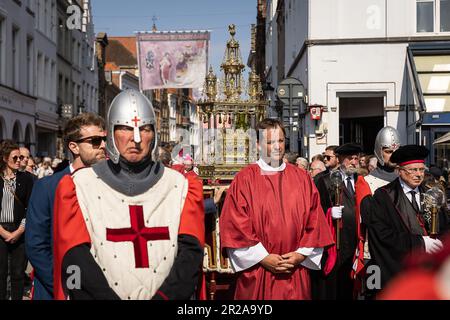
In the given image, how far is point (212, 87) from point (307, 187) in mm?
6285

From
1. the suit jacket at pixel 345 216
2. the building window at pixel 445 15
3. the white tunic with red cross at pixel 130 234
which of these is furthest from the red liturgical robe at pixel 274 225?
the building window at pixel 445 15

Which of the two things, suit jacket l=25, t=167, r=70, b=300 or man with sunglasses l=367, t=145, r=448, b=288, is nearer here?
suit jacket l=25, t=167, r=70, b=300

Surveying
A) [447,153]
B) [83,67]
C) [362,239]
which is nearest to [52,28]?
[83,67]

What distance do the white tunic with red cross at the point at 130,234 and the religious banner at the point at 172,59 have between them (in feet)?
34.4

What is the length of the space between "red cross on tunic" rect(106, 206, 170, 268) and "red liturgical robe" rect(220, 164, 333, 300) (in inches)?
59.3

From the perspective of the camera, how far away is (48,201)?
4.06 meters

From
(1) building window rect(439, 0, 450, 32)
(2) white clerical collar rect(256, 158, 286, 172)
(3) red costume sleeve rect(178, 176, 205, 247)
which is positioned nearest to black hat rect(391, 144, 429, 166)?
(2) white clerical collar rect(256, 158, 286, 172)

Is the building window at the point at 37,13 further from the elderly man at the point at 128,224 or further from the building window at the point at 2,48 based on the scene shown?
the elderly man at the point at 128,224

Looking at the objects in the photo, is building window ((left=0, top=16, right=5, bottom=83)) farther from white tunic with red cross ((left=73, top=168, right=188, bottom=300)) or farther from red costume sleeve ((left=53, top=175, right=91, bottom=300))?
white tunic with red cross ((left=73, top=168, right=188, bottom=300))

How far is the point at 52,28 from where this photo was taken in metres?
35.9

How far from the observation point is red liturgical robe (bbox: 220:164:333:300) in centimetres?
479

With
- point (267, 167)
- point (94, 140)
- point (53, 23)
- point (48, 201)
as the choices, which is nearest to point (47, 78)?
point (53, 23)

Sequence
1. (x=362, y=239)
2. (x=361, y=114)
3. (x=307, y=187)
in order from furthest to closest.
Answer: (x=361, y=114)
(x=362, y=239)
(x=307, y=187)

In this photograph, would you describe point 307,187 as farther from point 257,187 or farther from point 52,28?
point 52,28
